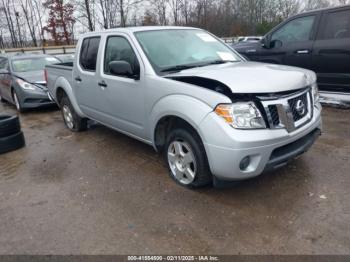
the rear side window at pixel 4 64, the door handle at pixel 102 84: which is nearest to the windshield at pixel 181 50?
the door handle at pixel 102 84

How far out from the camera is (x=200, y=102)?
120 inches

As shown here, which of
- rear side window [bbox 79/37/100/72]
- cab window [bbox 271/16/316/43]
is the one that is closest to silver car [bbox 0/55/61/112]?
rear side window [bbox 79/37/100/72]

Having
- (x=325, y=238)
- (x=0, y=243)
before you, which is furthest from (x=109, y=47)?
(x=325, y=238)

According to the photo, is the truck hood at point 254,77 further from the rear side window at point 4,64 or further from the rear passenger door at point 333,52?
the rear side window at point 4,64

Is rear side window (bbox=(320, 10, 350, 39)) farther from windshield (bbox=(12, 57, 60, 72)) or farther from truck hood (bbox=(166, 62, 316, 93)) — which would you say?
windshield (bbox=(12, 57, 60, 72))

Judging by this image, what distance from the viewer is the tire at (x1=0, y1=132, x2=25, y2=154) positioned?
5152mm

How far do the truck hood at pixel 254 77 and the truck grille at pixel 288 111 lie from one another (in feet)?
0.31

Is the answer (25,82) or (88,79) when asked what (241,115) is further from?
(25,82)

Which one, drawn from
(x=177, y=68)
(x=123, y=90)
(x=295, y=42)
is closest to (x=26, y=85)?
(x=123, y=90)

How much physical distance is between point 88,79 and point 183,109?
2300mm

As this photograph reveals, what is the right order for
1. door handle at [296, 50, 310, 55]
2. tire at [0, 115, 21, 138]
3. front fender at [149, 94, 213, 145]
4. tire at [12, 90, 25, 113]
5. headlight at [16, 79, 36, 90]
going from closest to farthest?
front fender at [149, 94, 213, 145], tire at [0, 115, 21, 138], door handle at [296, 50, 310, 55], headlight at [16, 79, 36, 90], tire at [12, 90, 25, 113]

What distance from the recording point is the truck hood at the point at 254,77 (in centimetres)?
291

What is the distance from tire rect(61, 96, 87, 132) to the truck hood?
2.97m

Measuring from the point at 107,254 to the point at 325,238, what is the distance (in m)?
1.82
